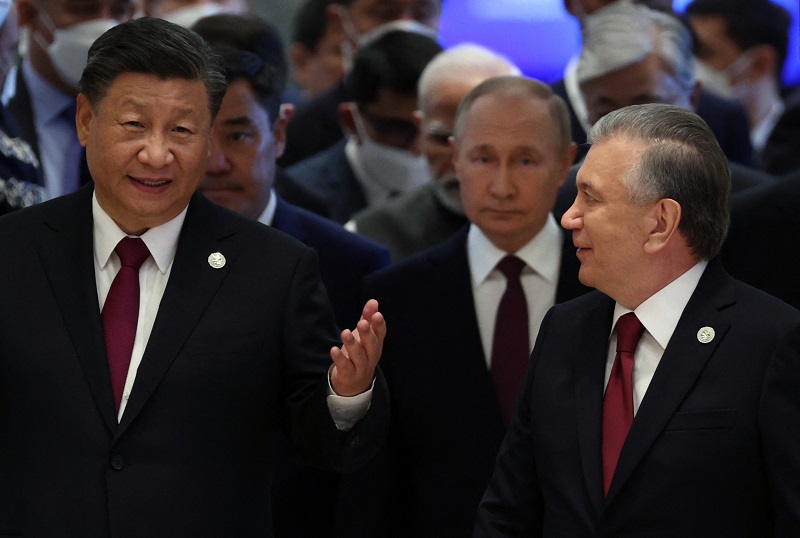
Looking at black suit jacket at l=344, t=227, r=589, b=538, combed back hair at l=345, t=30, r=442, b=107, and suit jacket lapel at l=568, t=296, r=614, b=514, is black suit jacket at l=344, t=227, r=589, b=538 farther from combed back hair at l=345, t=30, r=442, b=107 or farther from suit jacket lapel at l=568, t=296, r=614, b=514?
combed back hair at l=345, t=30, r=442, b=107

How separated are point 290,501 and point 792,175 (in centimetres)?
183

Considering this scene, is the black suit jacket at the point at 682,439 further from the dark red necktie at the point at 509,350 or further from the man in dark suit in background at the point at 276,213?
the man in dark suit in background at the point at 276,213

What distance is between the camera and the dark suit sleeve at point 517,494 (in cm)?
357

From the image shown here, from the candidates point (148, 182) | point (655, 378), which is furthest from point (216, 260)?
point (655, 378)

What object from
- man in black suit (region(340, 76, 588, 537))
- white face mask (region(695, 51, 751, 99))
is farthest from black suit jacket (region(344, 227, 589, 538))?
white face mask (region(695, 51, 751, 99))

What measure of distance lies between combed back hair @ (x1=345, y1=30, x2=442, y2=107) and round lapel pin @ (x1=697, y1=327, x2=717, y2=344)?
3082mm

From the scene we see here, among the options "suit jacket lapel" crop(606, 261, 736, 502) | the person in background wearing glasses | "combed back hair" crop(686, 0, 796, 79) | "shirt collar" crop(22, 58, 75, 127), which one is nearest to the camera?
"suit jacket lapel" crop(606, 261, 736, 502)

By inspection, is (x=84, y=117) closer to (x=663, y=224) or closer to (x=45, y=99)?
(x=663, y=224)

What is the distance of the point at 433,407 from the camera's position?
4.44m

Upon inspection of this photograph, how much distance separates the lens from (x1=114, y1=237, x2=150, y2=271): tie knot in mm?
3682

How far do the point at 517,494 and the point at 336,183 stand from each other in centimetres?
301

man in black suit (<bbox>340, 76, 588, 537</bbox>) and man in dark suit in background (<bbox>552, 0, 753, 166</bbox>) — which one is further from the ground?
man in dark suit in background (<bbox>552, 0, 753, 166</bbox>)

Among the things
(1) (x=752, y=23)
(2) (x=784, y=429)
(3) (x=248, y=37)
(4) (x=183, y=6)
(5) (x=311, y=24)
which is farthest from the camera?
(1) (x=752, y=23)

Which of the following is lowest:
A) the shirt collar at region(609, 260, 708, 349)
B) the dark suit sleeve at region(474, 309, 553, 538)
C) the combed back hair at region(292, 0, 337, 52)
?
the dark suit sleeve at region(474, 309, 553, 538)
